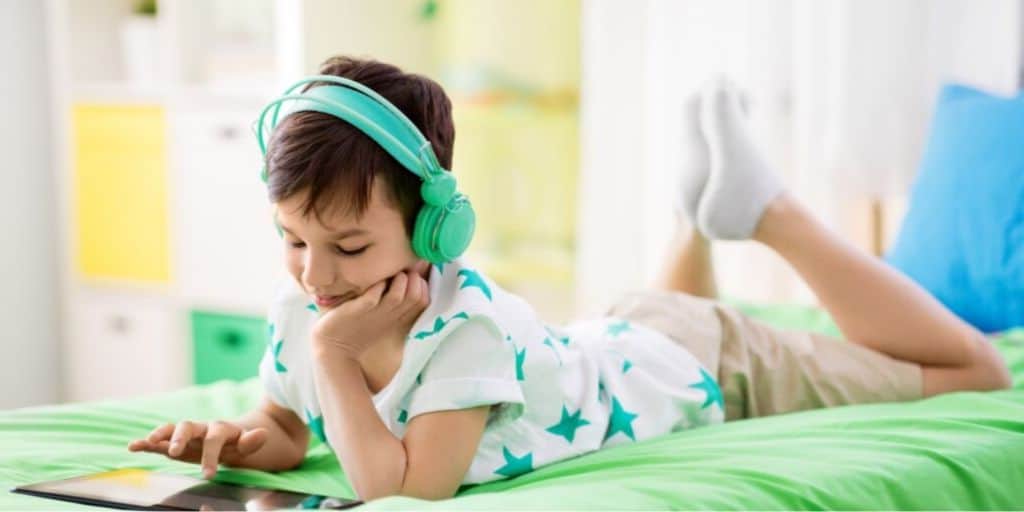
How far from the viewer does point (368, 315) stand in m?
1.16

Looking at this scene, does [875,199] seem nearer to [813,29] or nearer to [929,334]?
[813,29]

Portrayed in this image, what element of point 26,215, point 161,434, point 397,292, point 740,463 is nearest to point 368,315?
point 397,292

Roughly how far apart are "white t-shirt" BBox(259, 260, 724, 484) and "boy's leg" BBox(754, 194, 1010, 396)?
23 centimetres

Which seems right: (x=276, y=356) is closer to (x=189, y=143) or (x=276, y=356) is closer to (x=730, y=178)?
(x=730, y=178)

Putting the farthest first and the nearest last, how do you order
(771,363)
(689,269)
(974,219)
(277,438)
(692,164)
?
1. (974,219)
2. (689,269)
3. (692,164)
4. (771,363)
5. (277,438)

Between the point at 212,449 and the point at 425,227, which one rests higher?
the point at 425,227

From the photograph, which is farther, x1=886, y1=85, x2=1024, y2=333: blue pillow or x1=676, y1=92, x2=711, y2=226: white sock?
x1=886, y1=85, x2=1024, y2=333: blue pillow

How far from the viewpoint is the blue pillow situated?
6.24 ft

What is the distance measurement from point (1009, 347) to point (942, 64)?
0.71 metres

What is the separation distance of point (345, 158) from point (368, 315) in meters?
0.15

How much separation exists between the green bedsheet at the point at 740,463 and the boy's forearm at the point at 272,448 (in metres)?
0.02

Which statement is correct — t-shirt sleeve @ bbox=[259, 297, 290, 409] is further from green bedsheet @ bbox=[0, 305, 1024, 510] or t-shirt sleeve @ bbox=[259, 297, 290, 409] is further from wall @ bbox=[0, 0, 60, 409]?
wall @ bbox=[0, 0, 60, 409]

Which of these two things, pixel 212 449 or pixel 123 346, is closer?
pixel 212 449

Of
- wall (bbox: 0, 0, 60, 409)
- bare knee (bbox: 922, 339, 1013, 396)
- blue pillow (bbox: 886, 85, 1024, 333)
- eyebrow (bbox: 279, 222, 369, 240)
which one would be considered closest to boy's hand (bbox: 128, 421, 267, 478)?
eyebrow (bbox: 279, 222, 369, 240)
